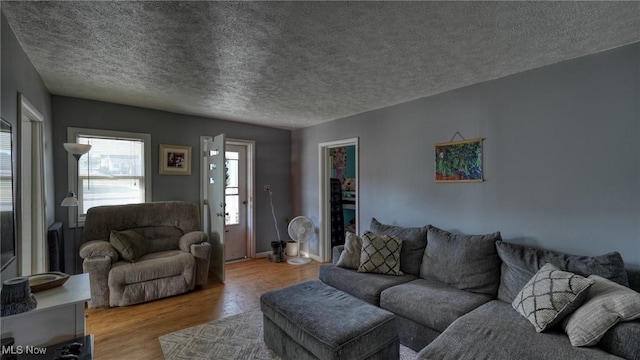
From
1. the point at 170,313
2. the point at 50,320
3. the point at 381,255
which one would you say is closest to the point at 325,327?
the point at 381,255

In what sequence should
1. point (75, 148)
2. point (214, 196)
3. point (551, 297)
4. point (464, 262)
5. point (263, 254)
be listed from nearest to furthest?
point (551, 297) < point (464, 262) < point (75, 148) < point (214, 196) < point (263, 254)

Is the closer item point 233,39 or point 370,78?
point 233,39

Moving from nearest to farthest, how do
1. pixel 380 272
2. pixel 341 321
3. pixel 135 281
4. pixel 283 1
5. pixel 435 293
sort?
1. pixel 283 1
2. pixel 341 321
3. pixel 435 293
4. pixel 380 272
5. pixel 135 281

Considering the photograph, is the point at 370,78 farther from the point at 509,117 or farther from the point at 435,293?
the point at 435,293

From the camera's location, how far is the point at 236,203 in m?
4.91

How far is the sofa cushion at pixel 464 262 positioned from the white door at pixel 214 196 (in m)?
2.52

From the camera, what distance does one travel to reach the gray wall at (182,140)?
11.2ft

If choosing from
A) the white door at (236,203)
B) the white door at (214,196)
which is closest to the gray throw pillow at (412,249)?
the white door at (214,196)

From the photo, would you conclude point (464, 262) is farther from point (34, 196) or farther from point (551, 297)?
point (34, 196)

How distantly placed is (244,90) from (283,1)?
163 centimetres

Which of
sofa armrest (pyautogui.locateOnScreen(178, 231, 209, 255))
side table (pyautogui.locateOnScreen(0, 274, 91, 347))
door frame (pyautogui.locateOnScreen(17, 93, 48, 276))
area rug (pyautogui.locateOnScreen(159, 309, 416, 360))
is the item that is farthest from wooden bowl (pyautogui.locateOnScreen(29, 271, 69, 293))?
sofa armrest (pyautogui.locateOnScreen(178, 231, 209, 255))

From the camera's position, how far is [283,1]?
153cm

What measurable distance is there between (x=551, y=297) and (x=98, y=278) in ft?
12.7

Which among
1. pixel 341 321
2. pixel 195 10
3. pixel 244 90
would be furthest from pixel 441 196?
pixel 195 10
